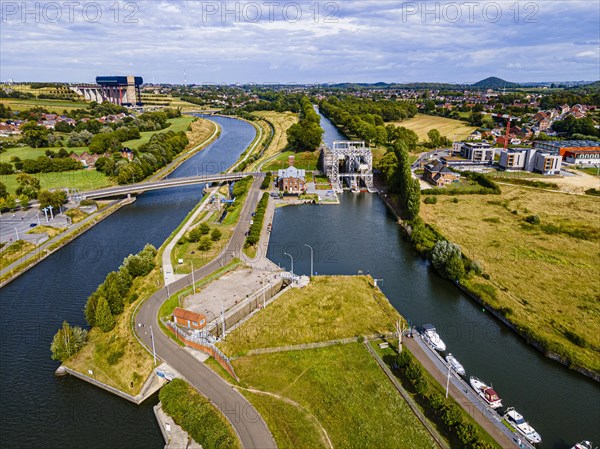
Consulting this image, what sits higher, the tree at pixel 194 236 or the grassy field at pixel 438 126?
the grassy field at pixel 438 126

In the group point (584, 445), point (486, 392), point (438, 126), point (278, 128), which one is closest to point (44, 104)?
point (278, 128)

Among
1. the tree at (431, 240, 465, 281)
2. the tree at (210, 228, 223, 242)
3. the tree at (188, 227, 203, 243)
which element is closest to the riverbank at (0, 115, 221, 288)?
the tree at (188, 227, 203, 243)

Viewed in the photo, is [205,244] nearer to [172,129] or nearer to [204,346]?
[204,346]

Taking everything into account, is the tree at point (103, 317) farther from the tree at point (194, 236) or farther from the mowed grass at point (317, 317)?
the tree at point (194, 236)

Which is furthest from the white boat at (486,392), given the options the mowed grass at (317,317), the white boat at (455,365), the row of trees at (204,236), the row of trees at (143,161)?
the row of trees at (143,161)

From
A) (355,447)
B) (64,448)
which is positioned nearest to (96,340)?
(64,448)

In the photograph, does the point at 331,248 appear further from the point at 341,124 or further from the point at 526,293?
the point at 341,124

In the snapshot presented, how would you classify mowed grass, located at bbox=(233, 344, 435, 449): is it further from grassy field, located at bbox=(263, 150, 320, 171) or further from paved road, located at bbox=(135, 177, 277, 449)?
grassy field, located at bbox=(263, 150, 320, 171)
